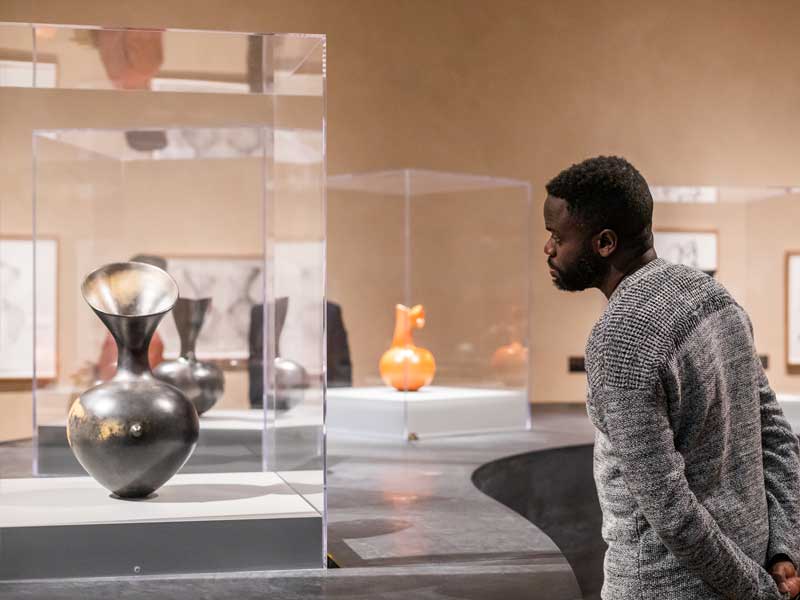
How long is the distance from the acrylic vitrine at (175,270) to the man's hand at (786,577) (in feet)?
4.33

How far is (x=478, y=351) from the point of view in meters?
5.95

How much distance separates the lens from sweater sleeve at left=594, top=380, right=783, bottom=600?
145 cm

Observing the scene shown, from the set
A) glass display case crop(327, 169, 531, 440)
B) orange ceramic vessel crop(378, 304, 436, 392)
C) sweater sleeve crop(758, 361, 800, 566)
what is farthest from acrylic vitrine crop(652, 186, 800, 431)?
sweater sleeve crop(758, 361, 800, 566)

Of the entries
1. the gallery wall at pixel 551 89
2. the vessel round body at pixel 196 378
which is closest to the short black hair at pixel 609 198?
the vessel round body at pixel 196 378

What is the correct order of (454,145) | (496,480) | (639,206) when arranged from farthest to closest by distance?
(454,145) < (496,480) < (639,206)

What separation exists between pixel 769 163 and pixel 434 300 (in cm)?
351

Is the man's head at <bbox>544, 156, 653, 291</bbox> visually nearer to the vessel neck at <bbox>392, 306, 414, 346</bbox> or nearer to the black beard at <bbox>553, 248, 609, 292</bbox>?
the black beard at <bbox>553, 248, 609, 292</bbox>

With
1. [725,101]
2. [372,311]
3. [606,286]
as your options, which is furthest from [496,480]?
[725,101]

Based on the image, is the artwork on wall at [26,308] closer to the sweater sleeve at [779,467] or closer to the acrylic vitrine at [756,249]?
the sweater sleeve at [779,467]

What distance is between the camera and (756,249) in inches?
250

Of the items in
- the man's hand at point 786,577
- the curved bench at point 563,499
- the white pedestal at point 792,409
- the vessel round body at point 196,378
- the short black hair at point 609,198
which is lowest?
the curved bench at point 563,499

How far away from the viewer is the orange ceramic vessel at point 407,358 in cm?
568

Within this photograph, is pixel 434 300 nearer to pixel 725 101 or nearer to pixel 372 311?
pixel 372 311

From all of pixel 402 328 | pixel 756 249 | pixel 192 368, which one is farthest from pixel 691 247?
pixel 192 368
